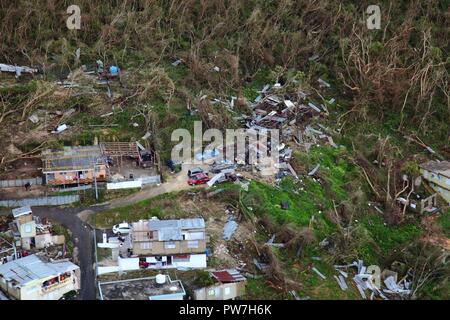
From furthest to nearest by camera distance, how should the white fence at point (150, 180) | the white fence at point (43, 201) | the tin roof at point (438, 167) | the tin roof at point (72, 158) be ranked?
the tin roof at point (438, 167)
the white fence at point (150, 180)
the tin roof at point (72, 158)
the white fence at point (43, 201)

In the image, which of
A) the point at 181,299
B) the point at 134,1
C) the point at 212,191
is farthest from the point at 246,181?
the point at 134,1

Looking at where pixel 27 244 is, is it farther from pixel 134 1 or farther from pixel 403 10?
pixel 403 10

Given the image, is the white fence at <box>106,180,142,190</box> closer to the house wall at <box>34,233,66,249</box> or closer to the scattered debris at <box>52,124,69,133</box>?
the house wall at <box>34,233,66,249</box>

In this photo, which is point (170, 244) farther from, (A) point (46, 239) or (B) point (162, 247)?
(A) point (46, 239)

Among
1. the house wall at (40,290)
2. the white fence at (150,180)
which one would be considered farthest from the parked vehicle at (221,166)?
the house wall at (40,290)

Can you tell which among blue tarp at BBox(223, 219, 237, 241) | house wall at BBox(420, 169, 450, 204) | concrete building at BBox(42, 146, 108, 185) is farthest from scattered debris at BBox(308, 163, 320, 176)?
concrete building at BBox(42, 146, 108, 185)

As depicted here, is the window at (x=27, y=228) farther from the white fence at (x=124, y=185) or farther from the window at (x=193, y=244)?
the window at (x=193, y=244)

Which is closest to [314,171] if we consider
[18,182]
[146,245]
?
[146,245]
